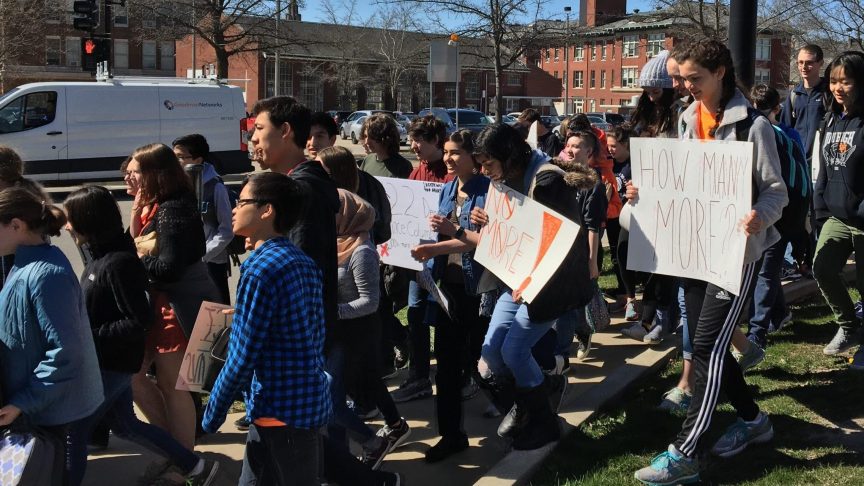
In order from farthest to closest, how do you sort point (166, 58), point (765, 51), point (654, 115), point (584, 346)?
1. point (765, 51)
2. point (166, 58)
3. point (584, 346)
4. point (654, 115)

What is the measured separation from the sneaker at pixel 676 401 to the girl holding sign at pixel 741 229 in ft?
2.89

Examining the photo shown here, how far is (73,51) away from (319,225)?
2591 inches

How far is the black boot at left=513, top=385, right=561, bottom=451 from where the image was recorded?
4570 millimetres

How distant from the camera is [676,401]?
5109 millimetres

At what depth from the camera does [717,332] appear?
4094 mm

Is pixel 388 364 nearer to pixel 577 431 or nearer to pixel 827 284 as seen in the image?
pixel 577 431

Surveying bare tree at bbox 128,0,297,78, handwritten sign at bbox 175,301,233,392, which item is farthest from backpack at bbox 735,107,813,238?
bare tree at bbox 128,0,297,78

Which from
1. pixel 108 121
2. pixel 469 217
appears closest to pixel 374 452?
pixel 469 217

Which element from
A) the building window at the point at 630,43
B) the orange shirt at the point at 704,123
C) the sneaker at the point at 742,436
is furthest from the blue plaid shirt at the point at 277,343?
the building window at the point at 630,43

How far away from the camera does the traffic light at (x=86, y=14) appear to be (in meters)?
21.0

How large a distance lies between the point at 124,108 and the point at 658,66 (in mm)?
15996

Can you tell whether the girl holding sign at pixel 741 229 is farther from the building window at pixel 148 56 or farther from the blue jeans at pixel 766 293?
the building window at pixel 148 56

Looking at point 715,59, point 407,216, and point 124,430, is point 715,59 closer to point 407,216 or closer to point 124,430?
point 407,216

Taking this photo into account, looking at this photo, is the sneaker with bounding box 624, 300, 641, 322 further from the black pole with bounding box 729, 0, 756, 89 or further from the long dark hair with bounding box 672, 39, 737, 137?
the long dark hair with bounding box 672, 39, 737, 137
